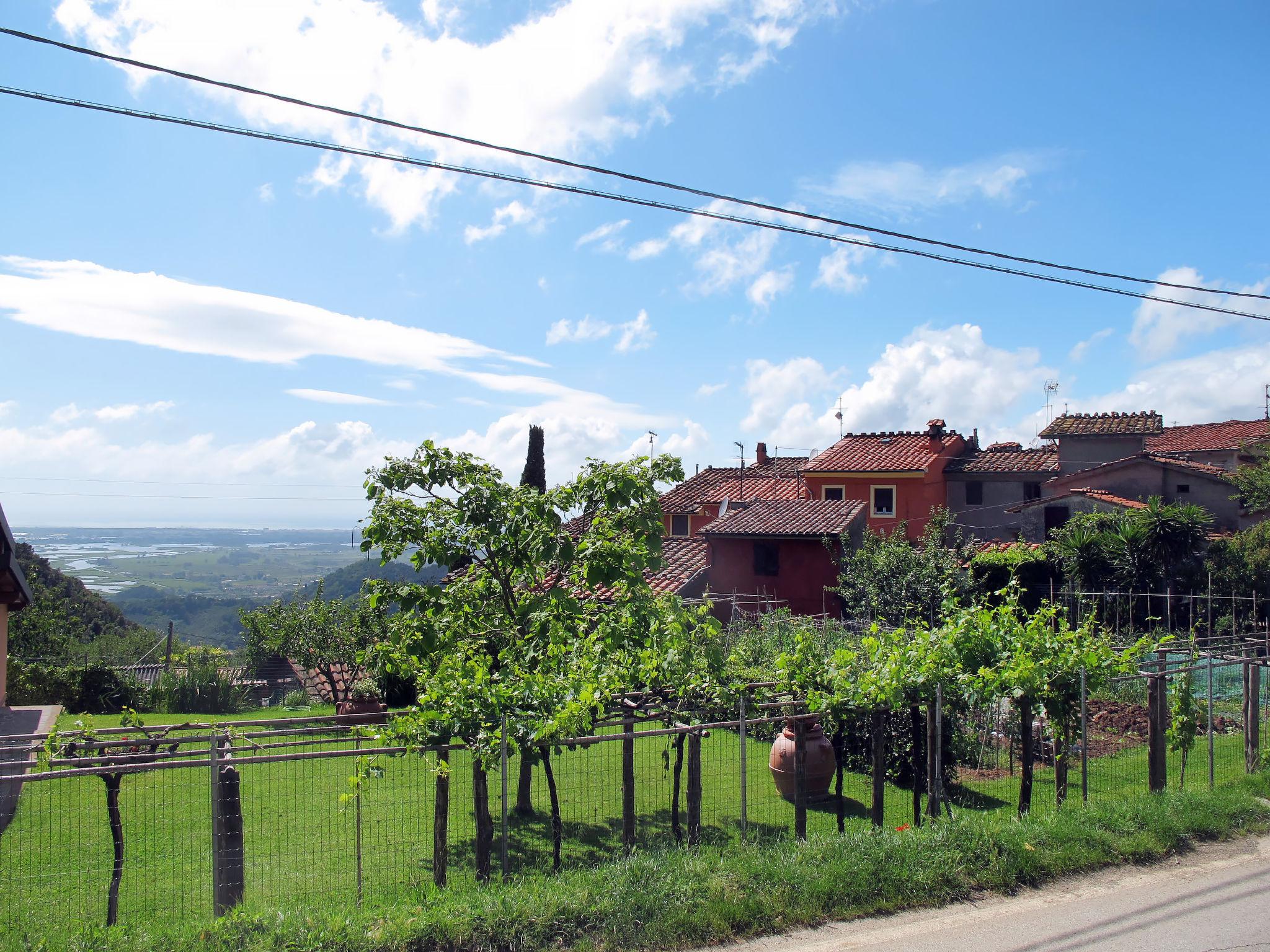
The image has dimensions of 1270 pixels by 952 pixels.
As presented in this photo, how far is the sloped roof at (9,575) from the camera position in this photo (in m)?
13.4

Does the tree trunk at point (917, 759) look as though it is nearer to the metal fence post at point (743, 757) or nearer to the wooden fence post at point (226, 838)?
the metal fence post at point (743, 757)

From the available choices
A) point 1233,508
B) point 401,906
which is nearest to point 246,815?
point 401,906

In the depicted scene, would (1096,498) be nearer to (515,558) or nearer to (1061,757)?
(1061,757)

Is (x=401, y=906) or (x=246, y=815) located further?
(x=246, y=815)

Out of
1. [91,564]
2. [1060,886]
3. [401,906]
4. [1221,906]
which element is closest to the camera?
[401,906]

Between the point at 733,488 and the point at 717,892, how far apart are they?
119 feet

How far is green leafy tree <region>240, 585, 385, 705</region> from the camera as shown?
851 inches

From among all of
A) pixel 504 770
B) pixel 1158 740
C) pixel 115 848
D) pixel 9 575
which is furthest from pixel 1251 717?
pixel 9 575

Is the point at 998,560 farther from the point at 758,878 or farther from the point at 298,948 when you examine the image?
the point at 298,948

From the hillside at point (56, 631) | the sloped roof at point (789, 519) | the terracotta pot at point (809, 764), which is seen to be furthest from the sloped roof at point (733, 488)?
the terracotta pot at point (809, 764)

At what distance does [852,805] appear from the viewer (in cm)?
1077

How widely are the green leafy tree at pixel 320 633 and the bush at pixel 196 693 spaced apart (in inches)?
58.9

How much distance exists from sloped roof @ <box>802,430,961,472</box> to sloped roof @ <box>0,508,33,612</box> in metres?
30.0

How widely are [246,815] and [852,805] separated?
734cm
